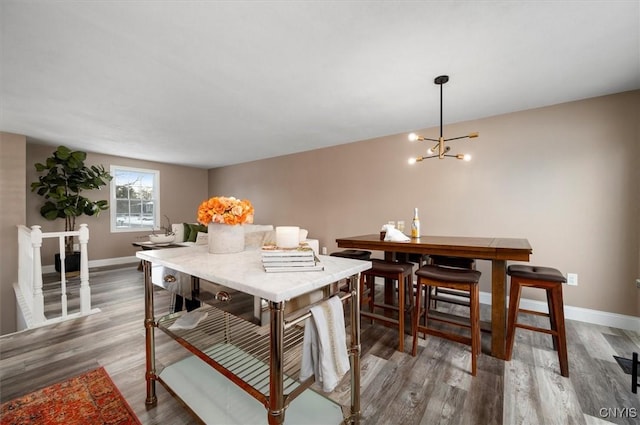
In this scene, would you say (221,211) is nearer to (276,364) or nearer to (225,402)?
(276,364)

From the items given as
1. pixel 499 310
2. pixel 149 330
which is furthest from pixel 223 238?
pixel 499 310

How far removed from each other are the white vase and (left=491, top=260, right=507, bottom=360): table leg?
6.61ft

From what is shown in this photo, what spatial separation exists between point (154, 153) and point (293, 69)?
14.6ft

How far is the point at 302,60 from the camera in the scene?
204 cm

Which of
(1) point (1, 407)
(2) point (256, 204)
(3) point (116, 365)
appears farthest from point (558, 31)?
(2) point (256, 204)

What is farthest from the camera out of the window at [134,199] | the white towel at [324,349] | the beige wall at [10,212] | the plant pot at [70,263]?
the window at [134,199]

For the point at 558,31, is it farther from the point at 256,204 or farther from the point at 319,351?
the point at 256,204

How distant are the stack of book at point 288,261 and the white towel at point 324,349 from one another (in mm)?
176

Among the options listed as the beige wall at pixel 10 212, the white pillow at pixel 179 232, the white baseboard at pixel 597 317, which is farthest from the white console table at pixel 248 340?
the beige wall at pixel 10 212

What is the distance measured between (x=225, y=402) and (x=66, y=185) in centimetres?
538

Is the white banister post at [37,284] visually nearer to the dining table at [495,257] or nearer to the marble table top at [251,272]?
the marble table top at [251,272]

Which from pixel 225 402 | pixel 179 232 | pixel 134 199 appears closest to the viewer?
pixel 225 402

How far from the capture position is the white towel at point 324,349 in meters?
1.01

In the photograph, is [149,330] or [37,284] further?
[37,284]
